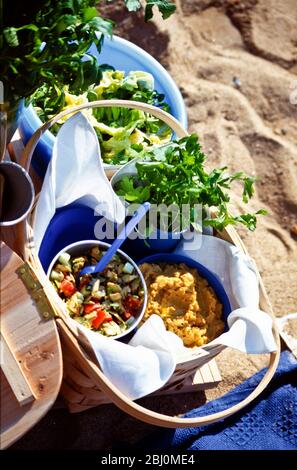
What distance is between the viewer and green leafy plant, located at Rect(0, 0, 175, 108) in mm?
1094

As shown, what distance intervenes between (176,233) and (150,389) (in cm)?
35

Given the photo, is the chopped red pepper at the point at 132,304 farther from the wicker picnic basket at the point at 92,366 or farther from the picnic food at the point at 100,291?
the wicker picnic basket at the point at 92,366

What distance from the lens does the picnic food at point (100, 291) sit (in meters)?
1.27

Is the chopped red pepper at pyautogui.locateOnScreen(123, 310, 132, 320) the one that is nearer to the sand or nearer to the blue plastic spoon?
the blue plastic spoon

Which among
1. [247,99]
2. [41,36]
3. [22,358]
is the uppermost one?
[41,36]

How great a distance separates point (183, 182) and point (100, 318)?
0.32m

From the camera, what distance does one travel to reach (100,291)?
1.31m

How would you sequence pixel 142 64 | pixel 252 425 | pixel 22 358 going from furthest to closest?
pixel 142 64, pixel 252 425, pixel 22 358

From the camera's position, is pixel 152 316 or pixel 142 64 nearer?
pixel 152 316

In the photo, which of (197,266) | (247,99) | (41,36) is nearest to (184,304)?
(197,266)

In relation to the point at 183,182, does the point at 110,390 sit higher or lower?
lower

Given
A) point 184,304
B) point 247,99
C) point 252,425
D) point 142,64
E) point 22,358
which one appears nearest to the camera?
point 22,358

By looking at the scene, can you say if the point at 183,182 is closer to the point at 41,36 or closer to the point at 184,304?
the point at 184,304

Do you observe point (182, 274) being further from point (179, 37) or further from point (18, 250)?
point (179, 37)
